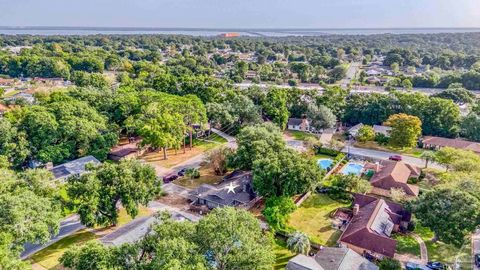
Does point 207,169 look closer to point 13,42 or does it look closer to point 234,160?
point 234,160

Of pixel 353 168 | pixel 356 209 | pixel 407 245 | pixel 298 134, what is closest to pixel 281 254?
pixel 356 209

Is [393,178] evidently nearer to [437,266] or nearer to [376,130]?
[437,266]

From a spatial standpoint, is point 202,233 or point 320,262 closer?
point 202,233

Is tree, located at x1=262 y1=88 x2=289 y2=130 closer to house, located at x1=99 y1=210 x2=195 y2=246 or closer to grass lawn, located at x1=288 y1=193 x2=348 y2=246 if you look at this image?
grass lawn, located at x1=288 y1=193 x2=348 y2=246

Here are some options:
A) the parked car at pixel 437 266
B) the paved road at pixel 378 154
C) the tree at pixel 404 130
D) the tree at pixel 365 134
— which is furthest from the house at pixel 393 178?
the parked car at pixel 437 266

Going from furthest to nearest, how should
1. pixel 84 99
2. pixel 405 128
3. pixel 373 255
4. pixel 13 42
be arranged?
pixel 13 42
pixel 84 99
pixel 405 128
pixel 373 255

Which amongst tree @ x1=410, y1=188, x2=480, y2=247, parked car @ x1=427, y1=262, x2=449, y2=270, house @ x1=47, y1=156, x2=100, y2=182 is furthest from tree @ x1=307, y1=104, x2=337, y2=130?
house @ x1=47, y1=156, x2=100, y2=182

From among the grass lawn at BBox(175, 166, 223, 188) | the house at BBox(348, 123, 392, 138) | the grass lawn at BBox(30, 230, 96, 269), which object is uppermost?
the house at BBox(348, 123, 392, 138)

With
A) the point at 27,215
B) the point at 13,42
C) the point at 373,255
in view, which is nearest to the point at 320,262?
the point at 373,255
